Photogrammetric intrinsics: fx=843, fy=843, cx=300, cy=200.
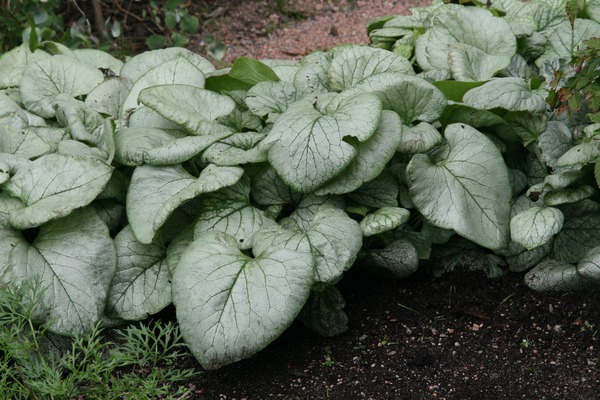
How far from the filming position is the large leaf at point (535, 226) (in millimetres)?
3012

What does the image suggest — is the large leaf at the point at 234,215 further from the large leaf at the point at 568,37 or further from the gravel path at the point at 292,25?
the gravel path at the point at 292,25

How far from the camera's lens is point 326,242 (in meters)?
2.97

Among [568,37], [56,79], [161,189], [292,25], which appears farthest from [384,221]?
[292,25]

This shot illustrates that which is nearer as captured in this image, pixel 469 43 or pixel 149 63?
pixel 469 43

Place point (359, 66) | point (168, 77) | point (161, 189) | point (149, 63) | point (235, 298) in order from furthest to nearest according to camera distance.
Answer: point (149, 63)
point (168, 77)
point (359, 66)
point (161, 189)
point (235, 298)

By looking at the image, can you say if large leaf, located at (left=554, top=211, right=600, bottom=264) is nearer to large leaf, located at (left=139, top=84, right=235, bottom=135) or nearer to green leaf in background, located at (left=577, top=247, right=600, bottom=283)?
green leaf in background, located at (left=577, top=247, right=600, bottom=283)

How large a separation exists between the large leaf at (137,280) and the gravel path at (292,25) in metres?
3.07

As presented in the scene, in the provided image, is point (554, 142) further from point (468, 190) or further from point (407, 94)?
point (407, 94)

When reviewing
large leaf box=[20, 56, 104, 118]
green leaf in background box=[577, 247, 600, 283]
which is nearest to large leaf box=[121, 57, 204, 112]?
large leaf box=[20, 56, 104, 118]

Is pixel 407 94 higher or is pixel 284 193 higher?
pixel 407 94

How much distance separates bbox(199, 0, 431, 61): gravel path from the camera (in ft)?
20.2

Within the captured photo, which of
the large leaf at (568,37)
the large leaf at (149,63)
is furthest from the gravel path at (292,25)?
the large leaf at (568,37)

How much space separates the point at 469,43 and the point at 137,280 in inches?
73.7

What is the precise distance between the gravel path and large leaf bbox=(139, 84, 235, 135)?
2575mm
